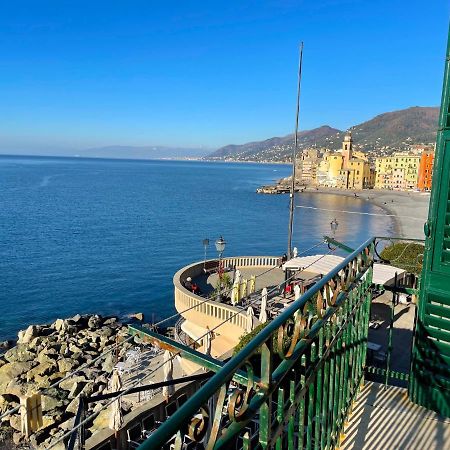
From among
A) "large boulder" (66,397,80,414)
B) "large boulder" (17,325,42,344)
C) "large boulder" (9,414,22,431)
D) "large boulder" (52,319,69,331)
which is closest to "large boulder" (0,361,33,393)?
"large boulder" (17,325,42,344)

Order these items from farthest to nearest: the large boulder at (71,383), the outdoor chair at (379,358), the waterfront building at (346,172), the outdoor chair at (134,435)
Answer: the waterfront building at (346,172) < the large boulder at (71,383) < the outdoor chair at (379,358) < the outdoor chair at (134,435)

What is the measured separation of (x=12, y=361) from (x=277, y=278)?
39.7 feet

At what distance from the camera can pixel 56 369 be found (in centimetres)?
1823

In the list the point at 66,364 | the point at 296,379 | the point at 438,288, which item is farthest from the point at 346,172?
the point at 296,379

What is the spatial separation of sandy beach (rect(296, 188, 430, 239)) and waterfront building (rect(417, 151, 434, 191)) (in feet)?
17.1

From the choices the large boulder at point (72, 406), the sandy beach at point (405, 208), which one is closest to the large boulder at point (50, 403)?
the large boulder at point (72, 406)

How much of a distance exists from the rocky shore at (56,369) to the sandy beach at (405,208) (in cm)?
3533

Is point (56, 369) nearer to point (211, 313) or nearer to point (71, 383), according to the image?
point (71, 383)

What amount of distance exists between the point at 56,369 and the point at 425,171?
117m

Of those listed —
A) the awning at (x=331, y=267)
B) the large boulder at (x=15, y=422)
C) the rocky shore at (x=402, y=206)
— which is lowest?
the rocky shore at (x=402, y=206)

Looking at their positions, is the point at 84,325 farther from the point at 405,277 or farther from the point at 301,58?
the point at 301,58

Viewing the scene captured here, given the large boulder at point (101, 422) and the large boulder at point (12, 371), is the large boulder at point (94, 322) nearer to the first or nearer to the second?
the large boulder at point (12, 371)

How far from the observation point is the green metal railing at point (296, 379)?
1.44m

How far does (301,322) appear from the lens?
2166mm
